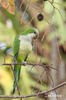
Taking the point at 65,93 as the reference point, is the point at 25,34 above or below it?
above

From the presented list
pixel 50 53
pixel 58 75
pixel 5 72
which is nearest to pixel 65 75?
pixel 58 75

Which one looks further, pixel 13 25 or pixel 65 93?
pixel 13 25

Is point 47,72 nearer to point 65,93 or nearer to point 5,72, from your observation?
point 65,93

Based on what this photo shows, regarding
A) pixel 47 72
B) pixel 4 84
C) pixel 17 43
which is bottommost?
pixel 4 84

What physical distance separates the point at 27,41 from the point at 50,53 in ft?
2.99

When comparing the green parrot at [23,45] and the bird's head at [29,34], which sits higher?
the bird's head at [29,34]

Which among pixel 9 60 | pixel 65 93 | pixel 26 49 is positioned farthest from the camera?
pixel 9 60

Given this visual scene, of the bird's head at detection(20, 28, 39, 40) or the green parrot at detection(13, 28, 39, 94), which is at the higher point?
the bird's head at detection(20, 28, 39, 40)

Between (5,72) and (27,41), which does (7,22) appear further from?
(27,41)

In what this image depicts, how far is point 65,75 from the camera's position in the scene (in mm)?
2844

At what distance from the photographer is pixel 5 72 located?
8.65ft

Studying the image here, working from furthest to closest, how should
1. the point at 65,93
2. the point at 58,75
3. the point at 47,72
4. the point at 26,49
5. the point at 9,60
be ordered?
the point at 58,75
the point at 9,60
the point at 26,49
the point at 65,93
the point at 47,72

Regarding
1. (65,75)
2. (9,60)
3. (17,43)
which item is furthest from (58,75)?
(17,43)

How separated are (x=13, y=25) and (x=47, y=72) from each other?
5.96ft
